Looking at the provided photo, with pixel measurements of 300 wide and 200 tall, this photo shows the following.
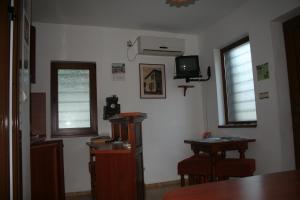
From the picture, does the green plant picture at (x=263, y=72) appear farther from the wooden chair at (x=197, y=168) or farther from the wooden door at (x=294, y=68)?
the wooden chair at (x=197, y=168)

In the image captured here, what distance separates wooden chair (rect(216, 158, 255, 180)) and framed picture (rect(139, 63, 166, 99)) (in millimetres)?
1550

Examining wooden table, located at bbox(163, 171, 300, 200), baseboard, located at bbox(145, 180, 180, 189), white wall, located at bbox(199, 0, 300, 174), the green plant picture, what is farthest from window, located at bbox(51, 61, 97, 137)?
wooden table, located at bbox(163, 171, 300, 200)

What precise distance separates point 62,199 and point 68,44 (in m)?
2.17

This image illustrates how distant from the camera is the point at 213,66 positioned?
389 cm

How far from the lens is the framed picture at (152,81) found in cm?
390

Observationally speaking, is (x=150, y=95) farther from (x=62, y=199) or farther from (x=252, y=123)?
(x=62, y=199)

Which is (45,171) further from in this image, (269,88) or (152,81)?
(269,88)

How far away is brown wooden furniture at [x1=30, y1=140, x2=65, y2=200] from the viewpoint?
6.78 feet

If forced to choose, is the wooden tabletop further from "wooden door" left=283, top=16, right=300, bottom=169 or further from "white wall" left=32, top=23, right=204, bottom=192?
"white wall" left=32, top=23, right=204, bottom=192

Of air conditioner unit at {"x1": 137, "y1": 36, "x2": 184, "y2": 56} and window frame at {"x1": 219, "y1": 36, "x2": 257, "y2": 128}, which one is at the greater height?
air conditioner unit at {"x1": 137, "y1": 36, "x2": 184, "y2": 56}

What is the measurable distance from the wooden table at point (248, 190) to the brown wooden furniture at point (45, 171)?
165cm

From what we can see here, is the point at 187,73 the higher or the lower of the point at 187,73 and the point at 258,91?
the higher

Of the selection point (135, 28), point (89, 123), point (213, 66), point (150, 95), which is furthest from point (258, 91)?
point (89, 123)

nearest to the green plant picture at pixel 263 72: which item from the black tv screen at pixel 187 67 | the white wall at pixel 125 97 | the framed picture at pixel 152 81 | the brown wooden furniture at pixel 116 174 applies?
the black tv screen at pixel 187 67
